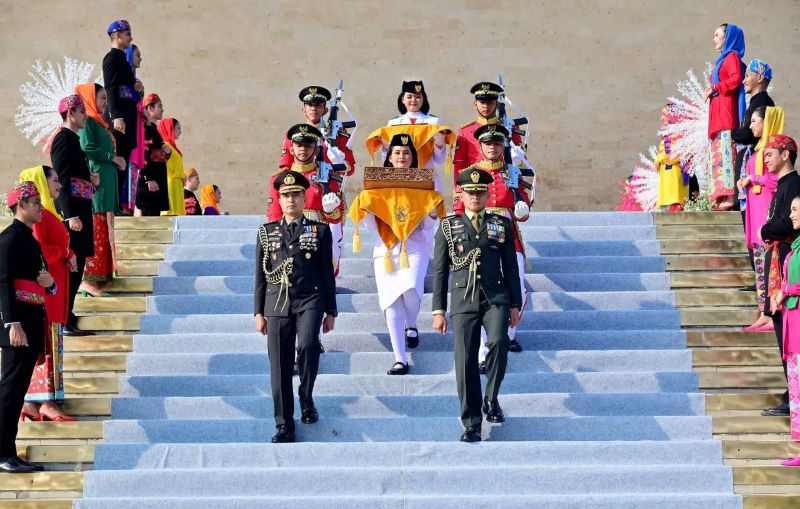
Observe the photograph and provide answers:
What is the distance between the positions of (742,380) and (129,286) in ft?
14.2

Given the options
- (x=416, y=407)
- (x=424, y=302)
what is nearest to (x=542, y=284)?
(x=424, y=302)

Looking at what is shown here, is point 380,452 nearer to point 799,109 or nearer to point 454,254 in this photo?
point 454,254

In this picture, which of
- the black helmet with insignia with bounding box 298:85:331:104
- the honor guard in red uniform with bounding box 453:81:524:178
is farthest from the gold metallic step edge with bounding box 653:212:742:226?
the black helmet with insignia with bounding box 298:85:331:104

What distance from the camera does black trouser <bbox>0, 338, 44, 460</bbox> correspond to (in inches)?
305

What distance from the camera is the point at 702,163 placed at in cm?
1318

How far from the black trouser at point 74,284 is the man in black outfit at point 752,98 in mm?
4710

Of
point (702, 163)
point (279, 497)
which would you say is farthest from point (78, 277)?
point (702, 163)

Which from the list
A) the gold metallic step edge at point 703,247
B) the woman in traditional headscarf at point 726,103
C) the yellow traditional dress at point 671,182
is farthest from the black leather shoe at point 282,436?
the yellow traditional dress at point 671,182

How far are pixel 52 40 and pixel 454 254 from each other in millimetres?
10176

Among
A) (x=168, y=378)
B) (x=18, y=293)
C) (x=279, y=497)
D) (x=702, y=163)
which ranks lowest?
(x=279, y=497)

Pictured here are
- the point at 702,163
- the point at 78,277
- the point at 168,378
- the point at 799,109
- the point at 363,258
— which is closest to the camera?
the point at 168,378

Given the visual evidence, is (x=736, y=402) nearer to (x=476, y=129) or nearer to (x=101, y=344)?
(x=476, y=129)

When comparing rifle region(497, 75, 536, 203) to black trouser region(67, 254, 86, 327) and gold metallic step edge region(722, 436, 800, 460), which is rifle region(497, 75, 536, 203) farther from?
black trouser region(67, 254, 86, 327)

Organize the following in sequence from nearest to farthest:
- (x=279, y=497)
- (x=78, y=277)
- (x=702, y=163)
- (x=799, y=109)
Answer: (x=279, y=497), (x=78, y=277), (x=702, y=163), (x=799, y=109)
